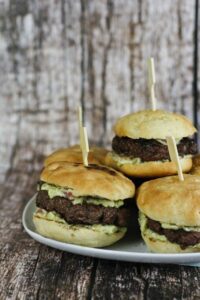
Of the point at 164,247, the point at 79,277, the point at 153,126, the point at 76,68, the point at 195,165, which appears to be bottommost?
the point at 79,277

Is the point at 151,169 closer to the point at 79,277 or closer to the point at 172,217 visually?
the point at 172,217

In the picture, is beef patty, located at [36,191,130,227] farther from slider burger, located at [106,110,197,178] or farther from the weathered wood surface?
the weathered wood surface

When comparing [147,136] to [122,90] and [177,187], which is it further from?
[122,90]

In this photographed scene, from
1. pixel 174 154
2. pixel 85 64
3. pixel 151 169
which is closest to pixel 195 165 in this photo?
pixel 151 169

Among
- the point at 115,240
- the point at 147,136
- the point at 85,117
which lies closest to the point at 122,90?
the point at 85,117

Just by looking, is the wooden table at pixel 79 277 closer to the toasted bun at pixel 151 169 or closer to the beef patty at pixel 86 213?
the beef patty at pixel 86 213

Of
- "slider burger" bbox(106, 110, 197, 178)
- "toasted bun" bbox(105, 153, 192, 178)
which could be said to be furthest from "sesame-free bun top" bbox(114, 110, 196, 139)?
"toasted bun" bbox(105, 153, 192, 178)

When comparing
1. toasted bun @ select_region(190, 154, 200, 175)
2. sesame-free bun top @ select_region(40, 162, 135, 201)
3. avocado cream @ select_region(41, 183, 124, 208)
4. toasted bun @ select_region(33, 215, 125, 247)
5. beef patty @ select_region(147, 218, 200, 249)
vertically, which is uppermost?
sesame-free bun top @ select_region(40, 162, 135, 201)
